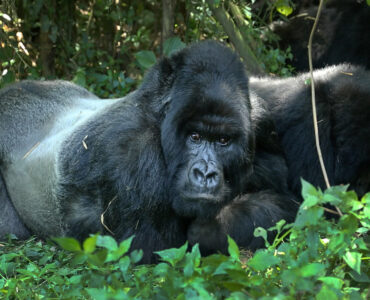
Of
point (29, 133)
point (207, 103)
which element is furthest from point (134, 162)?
point (29, 133)

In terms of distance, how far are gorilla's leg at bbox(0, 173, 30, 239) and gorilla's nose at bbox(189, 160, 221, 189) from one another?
158 centimetres

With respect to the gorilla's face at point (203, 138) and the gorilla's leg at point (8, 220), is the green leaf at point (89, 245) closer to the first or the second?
the gorilla's face at point (203, 138)

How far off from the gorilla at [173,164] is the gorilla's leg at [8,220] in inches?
8.4

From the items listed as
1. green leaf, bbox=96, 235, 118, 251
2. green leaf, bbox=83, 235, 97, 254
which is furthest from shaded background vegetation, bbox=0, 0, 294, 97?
green leaf, bbox=83, 235, 97, 254

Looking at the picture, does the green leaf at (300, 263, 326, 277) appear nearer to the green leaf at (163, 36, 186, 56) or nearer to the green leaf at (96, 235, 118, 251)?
the green leaf at (96, 235, 118, 251)

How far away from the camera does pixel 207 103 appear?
3.21 meters

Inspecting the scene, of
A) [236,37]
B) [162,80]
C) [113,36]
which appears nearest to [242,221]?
[162,80]

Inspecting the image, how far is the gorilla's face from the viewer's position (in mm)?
3189

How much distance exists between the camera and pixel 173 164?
3.31 metres

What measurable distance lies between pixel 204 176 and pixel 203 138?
10.4 inches

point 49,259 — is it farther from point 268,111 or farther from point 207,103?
point 268,111

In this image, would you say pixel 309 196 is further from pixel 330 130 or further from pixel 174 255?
pixel 330 130

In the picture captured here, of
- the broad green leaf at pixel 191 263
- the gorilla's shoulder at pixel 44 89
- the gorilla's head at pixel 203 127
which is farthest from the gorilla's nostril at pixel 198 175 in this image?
the gorilla's shoulder at pixel 44 89

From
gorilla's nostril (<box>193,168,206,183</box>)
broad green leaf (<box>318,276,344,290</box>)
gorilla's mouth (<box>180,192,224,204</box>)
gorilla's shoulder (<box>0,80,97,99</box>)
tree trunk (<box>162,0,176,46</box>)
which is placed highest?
tree trunk (<box>162,0,176,46</box>)
